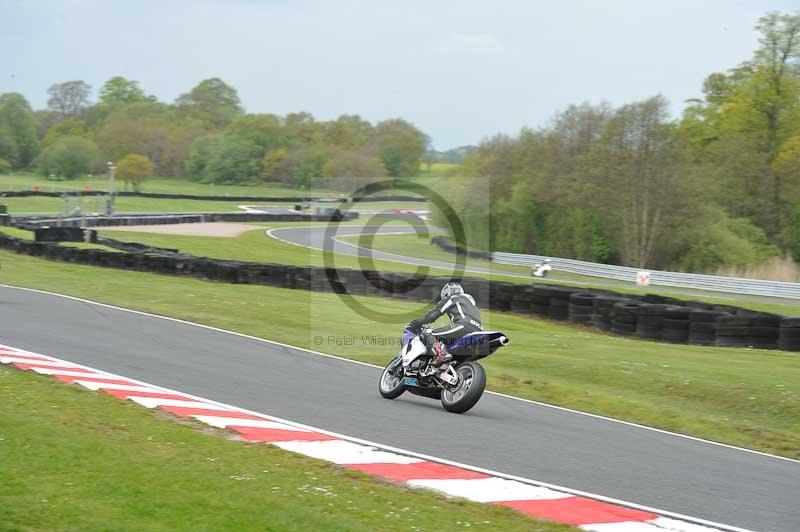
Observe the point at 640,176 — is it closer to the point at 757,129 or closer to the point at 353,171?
the point at 757,129

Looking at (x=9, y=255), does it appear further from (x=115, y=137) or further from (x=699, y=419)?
(x=115, y=137)

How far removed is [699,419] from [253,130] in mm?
106666

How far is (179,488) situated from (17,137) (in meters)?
113

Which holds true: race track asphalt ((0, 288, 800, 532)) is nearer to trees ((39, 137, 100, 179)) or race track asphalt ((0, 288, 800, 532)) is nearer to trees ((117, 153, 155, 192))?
trees ((117, 153, 155, 192))

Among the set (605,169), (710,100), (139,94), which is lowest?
(605,169)

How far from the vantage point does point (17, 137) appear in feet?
355

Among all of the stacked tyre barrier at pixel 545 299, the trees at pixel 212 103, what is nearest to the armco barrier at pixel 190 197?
the stacked tyre barrier at pixel 545 299

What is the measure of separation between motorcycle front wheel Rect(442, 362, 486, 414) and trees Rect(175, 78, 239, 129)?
144 m

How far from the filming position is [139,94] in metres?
183

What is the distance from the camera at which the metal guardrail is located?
1417 inches

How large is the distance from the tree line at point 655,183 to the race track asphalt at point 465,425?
104 ft

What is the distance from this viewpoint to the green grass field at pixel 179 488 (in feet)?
18.3

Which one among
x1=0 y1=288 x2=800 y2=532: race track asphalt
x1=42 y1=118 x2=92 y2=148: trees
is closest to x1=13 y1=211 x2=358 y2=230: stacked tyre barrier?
x1=0 y1=288 x2=800 y2=532: race track asphalt

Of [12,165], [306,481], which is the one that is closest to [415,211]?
[306,481]
